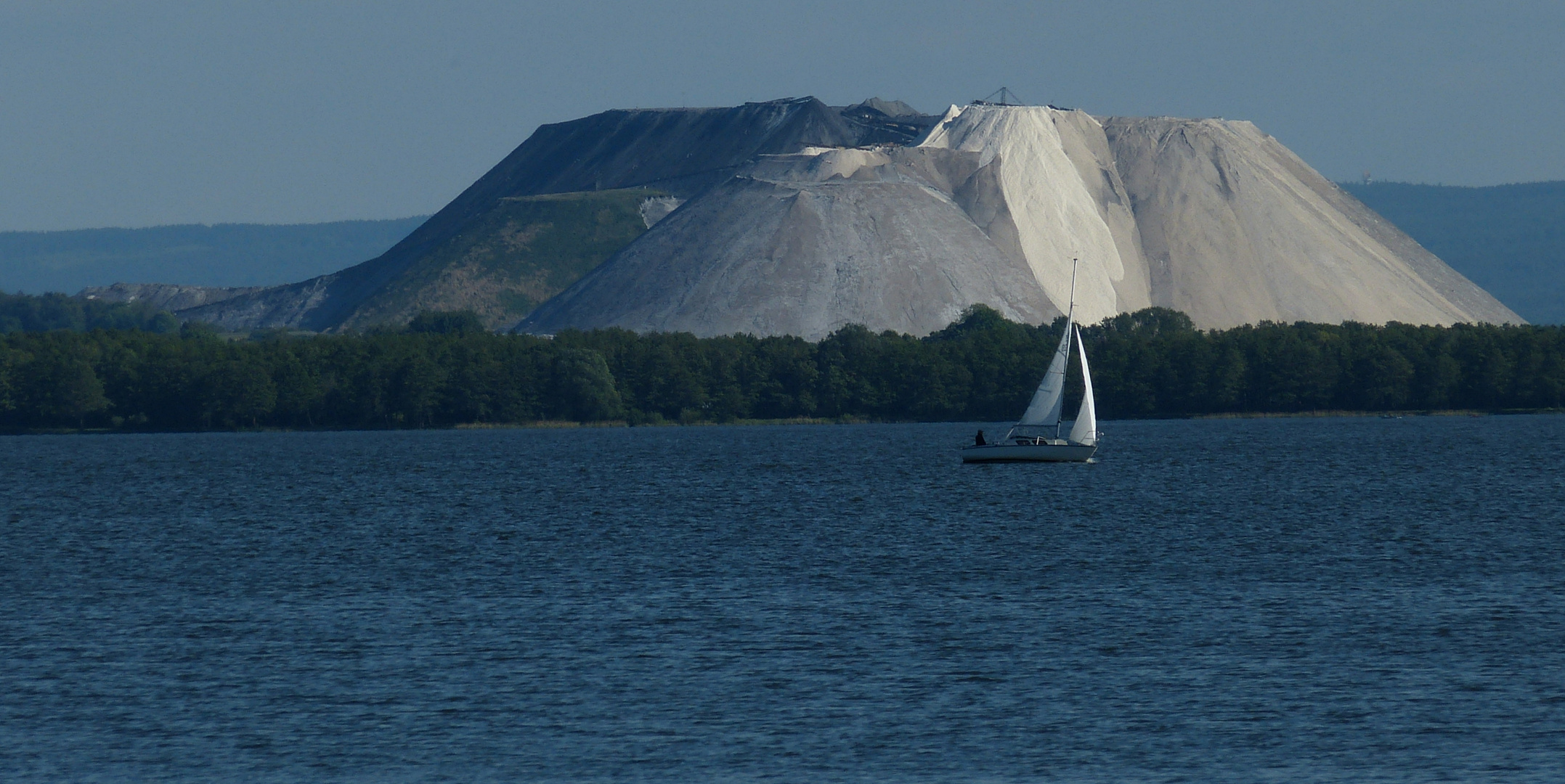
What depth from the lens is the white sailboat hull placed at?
105688mm

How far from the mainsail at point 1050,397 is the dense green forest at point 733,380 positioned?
2717 inches

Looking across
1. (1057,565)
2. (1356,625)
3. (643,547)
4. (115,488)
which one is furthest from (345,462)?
(1356,625)

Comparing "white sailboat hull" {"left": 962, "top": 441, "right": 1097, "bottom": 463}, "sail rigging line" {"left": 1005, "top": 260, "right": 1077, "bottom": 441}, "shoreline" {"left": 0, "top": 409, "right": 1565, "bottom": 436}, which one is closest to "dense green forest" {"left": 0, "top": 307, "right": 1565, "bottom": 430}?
"shoreline" {"left": 0, "top": 409, "right": 1565, "bottom": 436}

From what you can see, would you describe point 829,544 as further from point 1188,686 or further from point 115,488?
point 115,488

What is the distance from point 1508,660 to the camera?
37344 mm

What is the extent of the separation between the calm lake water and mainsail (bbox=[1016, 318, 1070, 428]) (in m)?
13.4

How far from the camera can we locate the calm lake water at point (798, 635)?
2998 cm

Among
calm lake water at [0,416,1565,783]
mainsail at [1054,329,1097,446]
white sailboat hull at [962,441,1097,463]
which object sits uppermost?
mainsail at [1054,329,1097,446]

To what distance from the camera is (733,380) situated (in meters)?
181

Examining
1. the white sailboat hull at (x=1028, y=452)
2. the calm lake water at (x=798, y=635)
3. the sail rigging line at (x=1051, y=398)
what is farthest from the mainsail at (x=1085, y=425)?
the calm lake water at (x=798, y=635)

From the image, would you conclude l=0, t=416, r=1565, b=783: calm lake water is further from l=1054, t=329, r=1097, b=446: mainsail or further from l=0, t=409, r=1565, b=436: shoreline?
l=0, t=409, r=1565, b=436: shoreline

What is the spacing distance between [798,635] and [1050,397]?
215 ft

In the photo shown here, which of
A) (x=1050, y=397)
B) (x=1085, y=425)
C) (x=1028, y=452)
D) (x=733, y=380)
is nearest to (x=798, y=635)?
(x=1085, y=425)

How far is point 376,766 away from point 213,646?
1443cm
